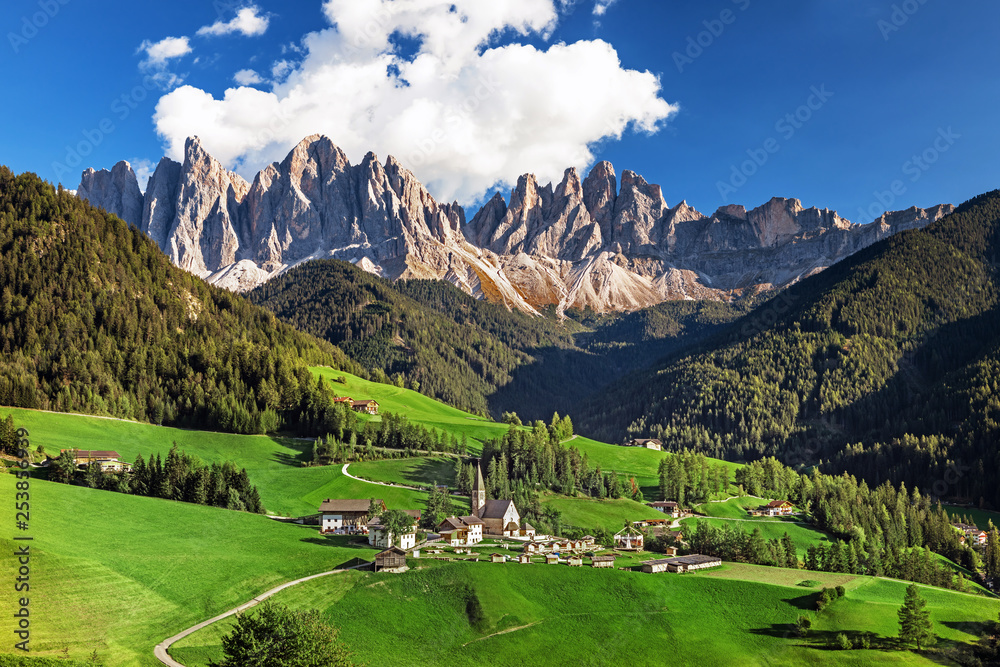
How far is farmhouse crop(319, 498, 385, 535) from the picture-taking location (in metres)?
105

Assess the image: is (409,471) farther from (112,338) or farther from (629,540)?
(112,338)

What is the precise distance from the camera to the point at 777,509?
14412 centimetres

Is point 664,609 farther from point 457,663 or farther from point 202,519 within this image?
point 202,519

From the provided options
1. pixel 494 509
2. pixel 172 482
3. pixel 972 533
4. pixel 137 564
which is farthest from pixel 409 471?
pixel 972 533

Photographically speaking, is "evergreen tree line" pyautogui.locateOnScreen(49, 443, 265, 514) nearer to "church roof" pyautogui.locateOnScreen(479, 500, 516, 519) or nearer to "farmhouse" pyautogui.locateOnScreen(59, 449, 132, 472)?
"farmhouse" pyautogui.locateOnScreen(59, 449, 132, 472)

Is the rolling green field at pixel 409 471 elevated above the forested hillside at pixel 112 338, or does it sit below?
below

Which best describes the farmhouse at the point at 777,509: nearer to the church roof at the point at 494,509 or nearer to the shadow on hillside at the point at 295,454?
the church roof at the point at 494,509

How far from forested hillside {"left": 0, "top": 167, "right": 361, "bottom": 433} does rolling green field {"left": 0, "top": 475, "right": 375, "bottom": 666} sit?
5515 centimetres

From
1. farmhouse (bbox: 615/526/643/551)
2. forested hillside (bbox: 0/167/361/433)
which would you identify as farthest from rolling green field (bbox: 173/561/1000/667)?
forested hillside (bbox: 0/167/361/433)

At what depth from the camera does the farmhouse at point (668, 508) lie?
447 ft

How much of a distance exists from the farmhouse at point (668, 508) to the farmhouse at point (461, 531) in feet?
150

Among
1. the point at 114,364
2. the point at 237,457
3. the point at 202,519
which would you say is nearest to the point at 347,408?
the point at 237,457

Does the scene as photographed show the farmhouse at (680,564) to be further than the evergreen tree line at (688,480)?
No

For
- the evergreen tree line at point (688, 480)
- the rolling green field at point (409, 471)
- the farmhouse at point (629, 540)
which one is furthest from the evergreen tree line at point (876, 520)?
the rolling green field at point (409, 471)
